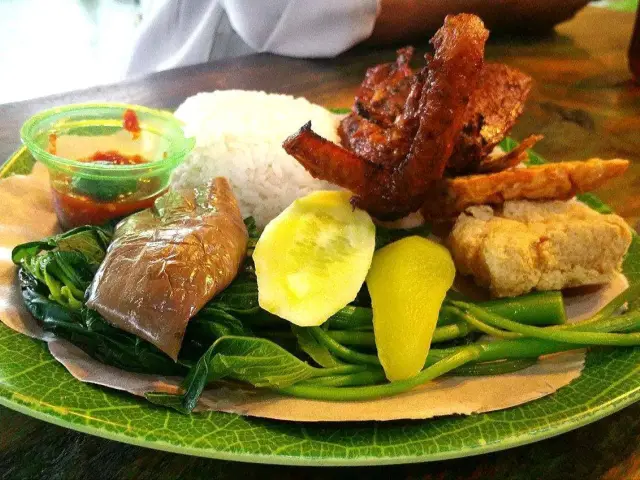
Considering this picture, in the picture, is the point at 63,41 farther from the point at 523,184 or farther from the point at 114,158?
the point at 523,184

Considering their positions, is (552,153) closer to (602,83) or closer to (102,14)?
(602,83)

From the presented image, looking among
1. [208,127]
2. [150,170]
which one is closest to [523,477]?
[150,170]

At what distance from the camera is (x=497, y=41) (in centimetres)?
550

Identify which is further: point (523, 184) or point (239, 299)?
point (523, 184)

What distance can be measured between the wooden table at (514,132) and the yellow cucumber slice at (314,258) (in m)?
0.43

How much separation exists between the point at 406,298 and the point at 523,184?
0.76m

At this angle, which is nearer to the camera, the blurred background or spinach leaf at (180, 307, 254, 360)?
spinach leaf at (180, 307, 254, 360)

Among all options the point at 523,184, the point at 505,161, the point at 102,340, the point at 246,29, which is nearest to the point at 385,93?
the point at 505,161

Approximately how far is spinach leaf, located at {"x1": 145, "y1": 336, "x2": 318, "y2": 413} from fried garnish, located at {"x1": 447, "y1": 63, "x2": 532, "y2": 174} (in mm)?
1132

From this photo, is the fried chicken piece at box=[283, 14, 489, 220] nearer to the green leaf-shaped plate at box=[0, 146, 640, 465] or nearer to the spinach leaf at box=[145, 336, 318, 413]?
the spinach leaf at box=[145, 336, 318, 413]

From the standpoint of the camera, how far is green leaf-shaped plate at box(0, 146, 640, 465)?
52.7 inches

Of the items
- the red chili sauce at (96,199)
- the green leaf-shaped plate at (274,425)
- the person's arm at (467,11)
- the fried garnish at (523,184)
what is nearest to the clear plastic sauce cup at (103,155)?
the red chili sauce at (96,199)

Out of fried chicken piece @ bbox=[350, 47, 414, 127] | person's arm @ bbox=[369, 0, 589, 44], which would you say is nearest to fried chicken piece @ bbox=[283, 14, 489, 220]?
fried chicken piece @ bbox=[350, 47, 414, 127]

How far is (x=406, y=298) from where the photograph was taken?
1745 mm
